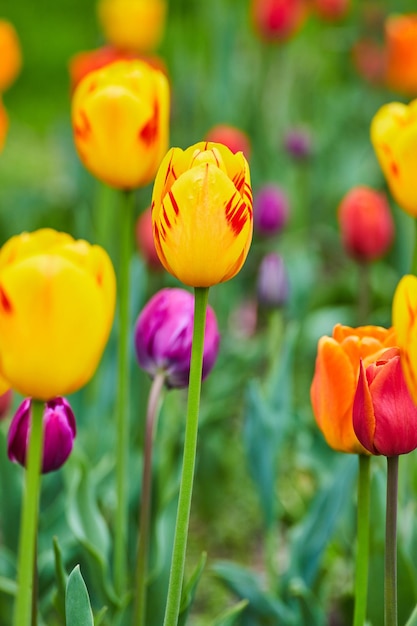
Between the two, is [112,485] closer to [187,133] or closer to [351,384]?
[351,384]

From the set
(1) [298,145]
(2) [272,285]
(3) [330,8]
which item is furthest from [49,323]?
(3) [330,8]

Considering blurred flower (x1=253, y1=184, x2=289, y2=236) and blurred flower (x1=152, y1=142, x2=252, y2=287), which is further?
blurred flower (x1=253, y1=184, x2=289, y2=236)

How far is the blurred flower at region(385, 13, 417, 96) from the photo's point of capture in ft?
8.16

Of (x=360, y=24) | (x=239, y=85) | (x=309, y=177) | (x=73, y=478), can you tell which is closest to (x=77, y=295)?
(x=73, y=478)

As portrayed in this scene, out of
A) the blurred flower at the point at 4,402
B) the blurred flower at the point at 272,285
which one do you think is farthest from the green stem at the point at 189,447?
the blurred flower at the point at 272,285

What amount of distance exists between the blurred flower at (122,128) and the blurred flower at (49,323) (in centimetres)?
31

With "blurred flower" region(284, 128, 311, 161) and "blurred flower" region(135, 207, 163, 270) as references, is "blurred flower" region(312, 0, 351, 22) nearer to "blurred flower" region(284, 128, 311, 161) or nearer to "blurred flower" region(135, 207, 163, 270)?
"blurred flower" region(284, 128, 311, 161)

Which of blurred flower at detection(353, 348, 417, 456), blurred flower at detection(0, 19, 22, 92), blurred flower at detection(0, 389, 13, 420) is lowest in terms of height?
blurred flower at detection(0, 389, 13, 420)

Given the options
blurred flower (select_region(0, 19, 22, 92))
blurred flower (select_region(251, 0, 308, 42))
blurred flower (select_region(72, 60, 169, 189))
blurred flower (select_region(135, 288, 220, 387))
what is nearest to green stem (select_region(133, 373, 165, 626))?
blurred flower (select_region(135, 288, 220, 387))

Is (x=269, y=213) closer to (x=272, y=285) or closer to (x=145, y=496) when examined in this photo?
(x=272, y=285)

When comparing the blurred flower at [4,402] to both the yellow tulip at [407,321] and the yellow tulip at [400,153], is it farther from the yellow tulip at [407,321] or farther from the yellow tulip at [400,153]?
the yellow tulip at [407,321]

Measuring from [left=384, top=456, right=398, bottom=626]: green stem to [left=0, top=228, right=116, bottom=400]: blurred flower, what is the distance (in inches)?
9.2

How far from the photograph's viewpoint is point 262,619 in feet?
3.78

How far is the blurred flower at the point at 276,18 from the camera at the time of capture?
2.44 meters
